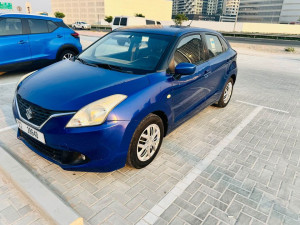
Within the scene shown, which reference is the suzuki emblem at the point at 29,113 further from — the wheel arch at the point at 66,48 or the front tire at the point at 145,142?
the wheel arch at the point at 66,48

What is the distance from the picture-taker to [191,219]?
2355 millimetres

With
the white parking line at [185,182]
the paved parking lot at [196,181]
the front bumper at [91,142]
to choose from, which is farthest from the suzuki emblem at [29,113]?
the white parking line at [185,182]

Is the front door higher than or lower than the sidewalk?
higher

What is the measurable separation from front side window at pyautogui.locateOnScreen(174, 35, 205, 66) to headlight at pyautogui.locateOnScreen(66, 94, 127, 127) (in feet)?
4.55

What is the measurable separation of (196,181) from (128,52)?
84.2 inches

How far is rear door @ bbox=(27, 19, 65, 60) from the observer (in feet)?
22.6

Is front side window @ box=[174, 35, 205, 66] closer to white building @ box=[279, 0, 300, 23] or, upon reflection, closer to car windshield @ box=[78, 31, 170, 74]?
car windshield @ box=[78, 31, 170, 74]

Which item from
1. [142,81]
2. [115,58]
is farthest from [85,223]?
[115,58]

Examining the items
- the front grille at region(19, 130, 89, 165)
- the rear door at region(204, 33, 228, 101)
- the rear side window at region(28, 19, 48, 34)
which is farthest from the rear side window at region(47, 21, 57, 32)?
the front grille at region(19, 130, 89, 165)

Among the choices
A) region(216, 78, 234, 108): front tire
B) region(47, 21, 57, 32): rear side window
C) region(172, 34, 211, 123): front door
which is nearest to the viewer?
region(172, 34, 211, 123): front door

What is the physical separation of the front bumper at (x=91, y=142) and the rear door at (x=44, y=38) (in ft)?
17.5

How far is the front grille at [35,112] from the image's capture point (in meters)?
2.48

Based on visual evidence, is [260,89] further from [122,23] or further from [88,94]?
[122,23]

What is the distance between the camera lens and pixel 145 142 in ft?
9.68
